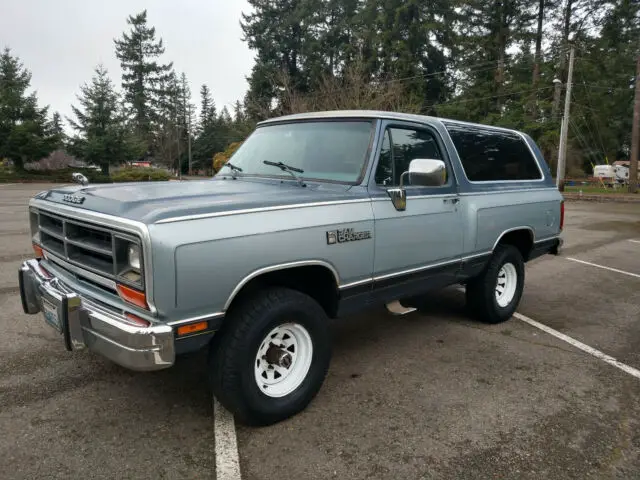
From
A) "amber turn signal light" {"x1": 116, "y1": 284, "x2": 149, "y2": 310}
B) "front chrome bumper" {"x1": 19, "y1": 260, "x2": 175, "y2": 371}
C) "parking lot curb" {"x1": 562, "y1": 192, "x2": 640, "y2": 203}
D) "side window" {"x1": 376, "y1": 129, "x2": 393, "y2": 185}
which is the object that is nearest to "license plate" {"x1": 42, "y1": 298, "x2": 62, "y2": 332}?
"front chrome bumper" {"x1": 19, "y1": 260, "x2": 175, "y2": 371}

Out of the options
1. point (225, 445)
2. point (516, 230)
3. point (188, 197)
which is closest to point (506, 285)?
point (516, 230)

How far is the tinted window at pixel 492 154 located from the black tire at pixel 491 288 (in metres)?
0.78

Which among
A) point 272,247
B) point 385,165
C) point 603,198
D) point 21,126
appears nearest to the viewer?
point 272,247

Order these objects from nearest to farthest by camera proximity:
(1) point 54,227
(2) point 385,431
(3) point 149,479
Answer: (3) point 149,479 < (2) point 385,431 < (1) point 54,227

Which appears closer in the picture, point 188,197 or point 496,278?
point 188,197

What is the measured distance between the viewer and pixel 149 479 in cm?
254

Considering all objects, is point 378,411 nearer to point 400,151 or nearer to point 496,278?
point 400,151

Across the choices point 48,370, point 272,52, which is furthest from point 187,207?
point 272,52

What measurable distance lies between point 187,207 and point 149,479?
1454 mm

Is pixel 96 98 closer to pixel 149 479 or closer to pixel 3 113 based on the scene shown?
pixel 3 113

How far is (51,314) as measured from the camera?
9.94 ft

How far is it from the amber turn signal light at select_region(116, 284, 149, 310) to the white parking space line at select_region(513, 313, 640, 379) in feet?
12.6

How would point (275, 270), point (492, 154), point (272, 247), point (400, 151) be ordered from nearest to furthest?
point (272, 247) < point (275, 270) < point (400, 151) < point (492, 154)

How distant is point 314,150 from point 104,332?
6.89 feet
